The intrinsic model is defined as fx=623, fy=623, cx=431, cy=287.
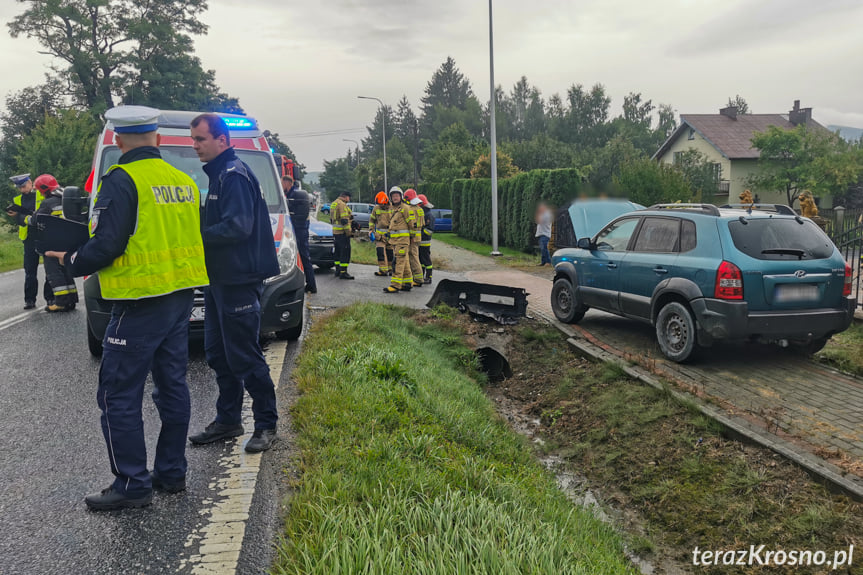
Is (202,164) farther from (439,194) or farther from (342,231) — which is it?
(439,194)

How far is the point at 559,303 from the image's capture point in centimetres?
918

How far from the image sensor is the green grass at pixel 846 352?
6348 mm

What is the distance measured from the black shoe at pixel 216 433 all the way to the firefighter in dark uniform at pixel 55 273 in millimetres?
5779

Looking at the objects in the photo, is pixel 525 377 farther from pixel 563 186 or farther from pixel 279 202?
pixel 563 186

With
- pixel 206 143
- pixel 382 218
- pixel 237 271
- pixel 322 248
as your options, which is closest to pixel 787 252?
pixel 237 271

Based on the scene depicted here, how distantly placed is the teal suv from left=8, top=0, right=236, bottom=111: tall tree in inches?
1702

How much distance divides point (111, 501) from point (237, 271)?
143 cm

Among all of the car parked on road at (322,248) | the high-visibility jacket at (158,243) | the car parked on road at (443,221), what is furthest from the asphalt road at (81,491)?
the car parked on road at (443,221)

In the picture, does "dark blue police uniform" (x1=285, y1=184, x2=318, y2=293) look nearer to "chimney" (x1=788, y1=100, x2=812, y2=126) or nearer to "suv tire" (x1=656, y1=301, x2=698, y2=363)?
"suv tire" (x1=656, y1=301, x2=698, y2=363)

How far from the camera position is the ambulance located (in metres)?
6.16

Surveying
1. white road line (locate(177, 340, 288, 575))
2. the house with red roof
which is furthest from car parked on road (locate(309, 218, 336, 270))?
the house with red roof

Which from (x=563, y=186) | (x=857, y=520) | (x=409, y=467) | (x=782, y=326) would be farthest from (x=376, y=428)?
(x=563, y=186)

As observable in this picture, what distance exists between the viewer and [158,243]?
10.6 feet

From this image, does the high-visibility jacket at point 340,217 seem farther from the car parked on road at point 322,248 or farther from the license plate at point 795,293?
the license plate at point 795,293
